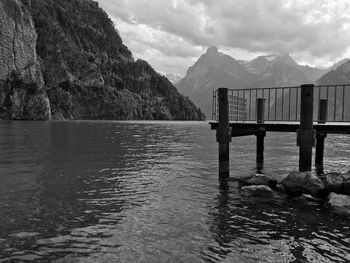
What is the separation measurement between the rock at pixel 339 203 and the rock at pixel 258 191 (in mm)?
2638

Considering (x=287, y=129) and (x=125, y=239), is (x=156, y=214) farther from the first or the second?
(x=287, y=129)

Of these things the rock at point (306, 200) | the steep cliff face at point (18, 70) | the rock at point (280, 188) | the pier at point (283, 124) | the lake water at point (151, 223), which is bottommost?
the lake water at point (151, 223)

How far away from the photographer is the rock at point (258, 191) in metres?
16.1

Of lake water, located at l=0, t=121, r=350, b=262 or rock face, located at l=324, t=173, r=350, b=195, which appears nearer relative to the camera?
lake water, located at l=0, t=121, r=350, b=262

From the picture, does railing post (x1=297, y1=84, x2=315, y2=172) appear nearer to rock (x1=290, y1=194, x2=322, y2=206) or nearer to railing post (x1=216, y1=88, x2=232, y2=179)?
rock (x1=290, y1=194, x2=322, y2=206)

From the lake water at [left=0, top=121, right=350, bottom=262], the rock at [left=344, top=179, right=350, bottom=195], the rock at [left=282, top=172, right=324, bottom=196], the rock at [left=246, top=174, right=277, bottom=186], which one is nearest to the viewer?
the lake water at [left=0, top=121, right=350, bottom=262]

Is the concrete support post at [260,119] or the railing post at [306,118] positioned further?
the concrete support post at [260,119]

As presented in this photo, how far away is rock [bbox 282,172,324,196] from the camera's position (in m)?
15.6

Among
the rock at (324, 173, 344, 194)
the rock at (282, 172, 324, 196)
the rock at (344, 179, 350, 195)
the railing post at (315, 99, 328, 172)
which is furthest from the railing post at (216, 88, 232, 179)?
the railing post at (315, 99, 328, 172)

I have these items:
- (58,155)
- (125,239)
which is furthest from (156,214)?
(58,155)

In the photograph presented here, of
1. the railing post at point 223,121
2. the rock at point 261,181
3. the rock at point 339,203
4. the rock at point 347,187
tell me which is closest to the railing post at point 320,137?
the railing post at point 223,121

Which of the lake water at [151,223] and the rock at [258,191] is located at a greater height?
the rock at [258,191]

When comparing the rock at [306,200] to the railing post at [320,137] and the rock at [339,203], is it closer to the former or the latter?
the rock at [339,203]

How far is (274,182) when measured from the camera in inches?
691
